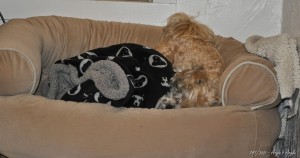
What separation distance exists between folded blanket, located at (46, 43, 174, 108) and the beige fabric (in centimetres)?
14

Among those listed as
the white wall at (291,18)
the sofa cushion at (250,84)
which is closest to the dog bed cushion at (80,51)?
the sofa cushion at (250,84)

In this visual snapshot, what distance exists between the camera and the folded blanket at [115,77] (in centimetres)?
141

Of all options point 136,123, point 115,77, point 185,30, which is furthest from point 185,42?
point 136,123

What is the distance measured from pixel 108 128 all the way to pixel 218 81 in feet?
1.67

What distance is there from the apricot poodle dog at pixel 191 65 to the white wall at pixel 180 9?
56 centimetres

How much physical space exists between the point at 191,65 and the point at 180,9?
746mm

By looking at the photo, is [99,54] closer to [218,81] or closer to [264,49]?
[218,81]

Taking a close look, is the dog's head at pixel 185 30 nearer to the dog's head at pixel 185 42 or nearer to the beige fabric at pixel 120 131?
the dog's head at pixel 185 42

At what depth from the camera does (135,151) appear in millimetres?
1207

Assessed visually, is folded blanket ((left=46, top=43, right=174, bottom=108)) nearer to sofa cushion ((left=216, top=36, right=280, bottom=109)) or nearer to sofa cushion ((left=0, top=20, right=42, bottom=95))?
sofa cushion ((left=0, top=20, right=42, bottom=95))

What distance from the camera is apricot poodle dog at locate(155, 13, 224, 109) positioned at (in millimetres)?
1453

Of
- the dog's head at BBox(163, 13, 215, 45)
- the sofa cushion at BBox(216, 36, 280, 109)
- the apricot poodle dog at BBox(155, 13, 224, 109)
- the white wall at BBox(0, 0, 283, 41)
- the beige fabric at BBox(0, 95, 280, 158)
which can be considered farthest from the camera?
the white wall at BBox(0, 0, 283, 41)

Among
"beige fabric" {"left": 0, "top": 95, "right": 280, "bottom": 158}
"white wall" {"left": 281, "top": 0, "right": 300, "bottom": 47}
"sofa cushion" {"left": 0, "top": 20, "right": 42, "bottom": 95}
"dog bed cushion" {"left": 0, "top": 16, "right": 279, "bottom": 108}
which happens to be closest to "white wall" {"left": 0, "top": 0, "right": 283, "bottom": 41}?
"white wall" {"left": 281, "top": 0, "right": 300, "bottom": 47}

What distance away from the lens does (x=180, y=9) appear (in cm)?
218
